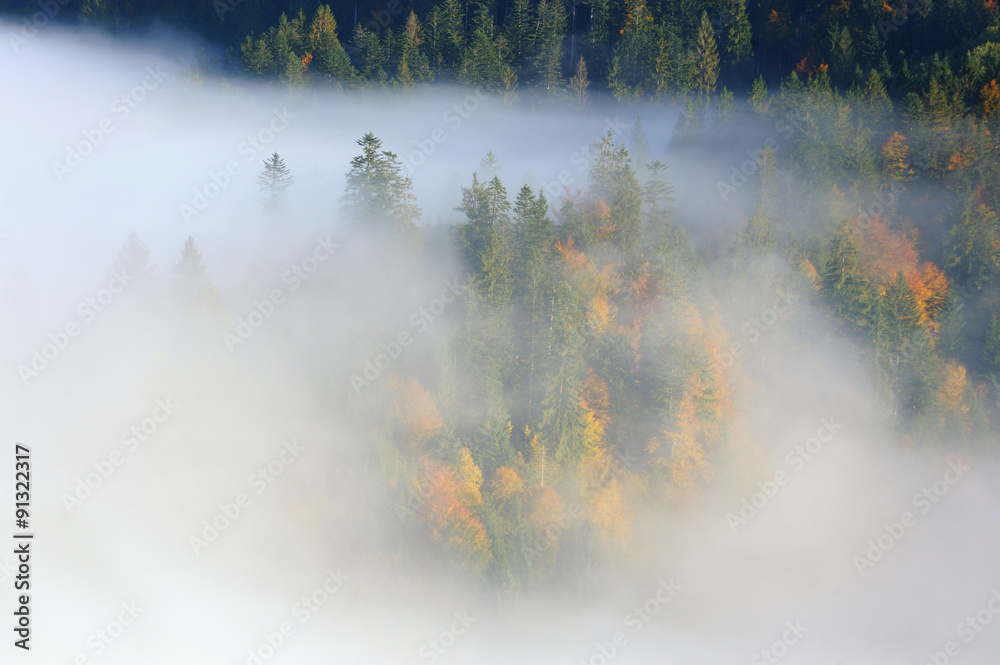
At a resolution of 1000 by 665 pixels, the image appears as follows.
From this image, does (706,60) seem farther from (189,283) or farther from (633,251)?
(189,283)

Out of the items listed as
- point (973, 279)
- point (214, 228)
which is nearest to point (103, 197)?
point (214, 228)

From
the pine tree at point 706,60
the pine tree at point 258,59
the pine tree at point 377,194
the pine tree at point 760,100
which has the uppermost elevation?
the pine tree at point 706,60

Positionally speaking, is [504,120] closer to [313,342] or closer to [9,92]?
[313,342]

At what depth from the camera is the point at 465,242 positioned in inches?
2697

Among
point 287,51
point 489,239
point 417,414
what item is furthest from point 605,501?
point 287,51

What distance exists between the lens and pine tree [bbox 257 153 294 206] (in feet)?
243

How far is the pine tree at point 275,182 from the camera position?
243ft

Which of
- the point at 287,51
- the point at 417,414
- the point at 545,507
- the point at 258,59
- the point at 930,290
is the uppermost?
the point at 287,51

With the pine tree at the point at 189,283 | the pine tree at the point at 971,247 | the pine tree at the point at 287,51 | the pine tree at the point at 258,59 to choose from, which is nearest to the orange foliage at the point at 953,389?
the pine tree at the point at 971,247

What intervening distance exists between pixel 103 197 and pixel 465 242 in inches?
1093

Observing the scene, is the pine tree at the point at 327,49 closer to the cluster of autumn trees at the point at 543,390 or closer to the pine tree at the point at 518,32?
the pine tree at the point at 518,32

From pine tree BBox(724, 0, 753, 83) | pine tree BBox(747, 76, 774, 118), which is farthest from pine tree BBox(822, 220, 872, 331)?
pine tree BBox(724, 0, 753, 83)

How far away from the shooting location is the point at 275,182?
74625 mm

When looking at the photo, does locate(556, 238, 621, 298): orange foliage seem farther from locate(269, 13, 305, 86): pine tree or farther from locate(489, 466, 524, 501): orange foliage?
locate(269, 13, 305, 86): pine tree
